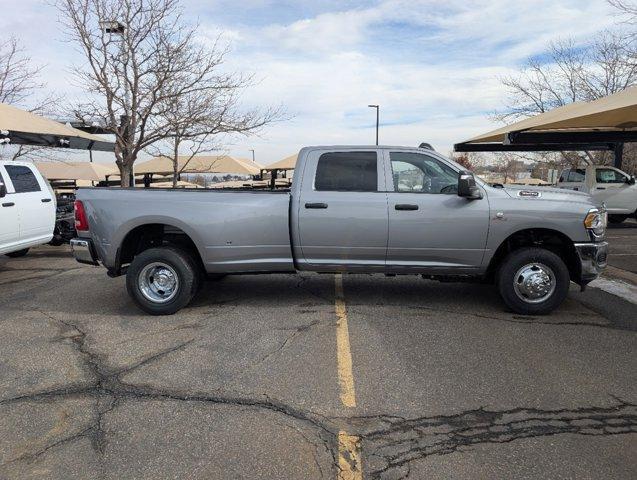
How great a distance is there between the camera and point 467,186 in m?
5.26

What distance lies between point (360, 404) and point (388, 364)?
767 millimetres

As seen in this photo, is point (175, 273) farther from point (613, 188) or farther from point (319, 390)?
point (613, 188)

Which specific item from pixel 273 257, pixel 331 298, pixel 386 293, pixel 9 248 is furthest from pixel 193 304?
pixel 9 248

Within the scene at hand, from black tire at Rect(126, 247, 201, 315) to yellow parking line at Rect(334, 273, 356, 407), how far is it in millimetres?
1753

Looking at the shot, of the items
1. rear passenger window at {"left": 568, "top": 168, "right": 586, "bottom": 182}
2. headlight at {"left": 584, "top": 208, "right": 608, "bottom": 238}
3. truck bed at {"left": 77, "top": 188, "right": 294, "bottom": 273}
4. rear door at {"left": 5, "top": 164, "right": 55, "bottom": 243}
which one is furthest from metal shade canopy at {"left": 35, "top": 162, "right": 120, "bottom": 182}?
headlight at {"left": 584, "top": 208, "right": 608, "bottom": 238}

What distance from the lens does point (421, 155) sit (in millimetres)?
5707

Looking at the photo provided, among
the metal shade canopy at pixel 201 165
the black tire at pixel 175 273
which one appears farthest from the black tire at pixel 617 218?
the black tire at pixel 175 273

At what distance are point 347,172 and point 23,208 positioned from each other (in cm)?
552

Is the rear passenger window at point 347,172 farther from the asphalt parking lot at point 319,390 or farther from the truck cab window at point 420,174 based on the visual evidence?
the asphalt parking lot at point 319,390

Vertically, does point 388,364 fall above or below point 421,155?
below

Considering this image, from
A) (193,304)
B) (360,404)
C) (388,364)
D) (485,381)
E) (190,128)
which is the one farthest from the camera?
(190,128)

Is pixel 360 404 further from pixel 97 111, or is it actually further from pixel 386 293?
pixel 97 111

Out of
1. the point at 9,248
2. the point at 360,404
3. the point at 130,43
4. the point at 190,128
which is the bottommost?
the point at 360,404

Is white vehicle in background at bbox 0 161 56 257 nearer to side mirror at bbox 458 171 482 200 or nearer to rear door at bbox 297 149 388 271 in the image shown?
rear door at bbox 297 149 388 271
